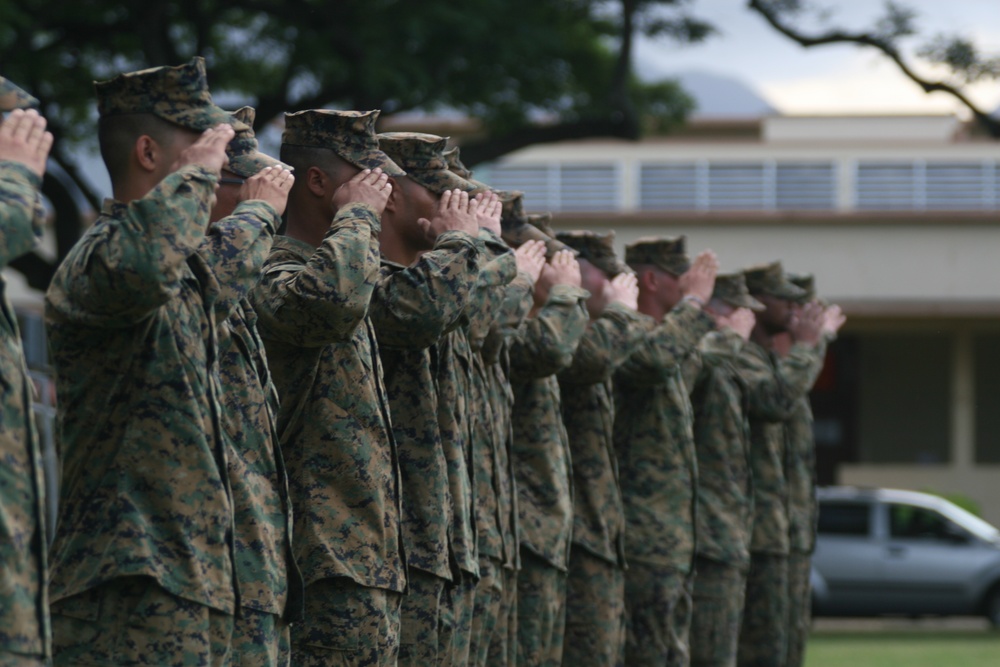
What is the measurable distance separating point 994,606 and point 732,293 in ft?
32.6

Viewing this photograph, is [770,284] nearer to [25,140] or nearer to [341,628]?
[341,628]

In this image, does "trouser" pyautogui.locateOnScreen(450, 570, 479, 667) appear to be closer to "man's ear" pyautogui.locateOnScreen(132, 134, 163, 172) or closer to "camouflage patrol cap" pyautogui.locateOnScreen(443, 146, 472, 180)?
"camouflage patrol cap" pyautogui.locateOnScreen(443, 146, 472, 180)

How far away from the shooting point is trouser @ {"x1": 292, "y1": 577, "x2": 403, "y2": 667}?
15.0 feet

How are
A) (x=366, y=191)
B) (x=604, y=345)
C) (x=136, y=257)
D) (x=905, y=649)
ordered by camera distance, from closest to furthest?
(x=136, y=257), (x=366, y=191), (x=604, y=345), (x=905, y=649)

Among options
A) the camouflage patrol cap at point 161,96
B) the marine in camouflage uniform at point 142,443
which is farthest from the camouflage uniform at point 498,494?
the marine in camouflage uniform at point 142,443

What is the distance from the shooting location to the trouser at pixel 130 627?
367cm

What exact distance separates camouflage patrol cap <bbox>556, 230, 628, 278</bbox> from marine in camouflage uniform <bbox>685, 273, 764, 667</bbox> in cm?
103

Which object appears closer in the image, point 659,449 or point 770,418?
point 659,449

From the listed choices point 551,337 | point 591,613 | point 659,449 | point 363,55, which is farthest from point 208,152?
point 363,55

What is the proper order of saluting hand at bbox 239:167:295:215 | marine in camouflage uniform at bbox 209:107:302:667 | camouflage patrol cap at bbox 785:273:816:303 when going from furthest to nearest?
camouflage patrol cap at bbox 785:273:816:303
saluting hand at bbox 239:167:295:215
marine in camouflage uniform at bbox 209:107:302:667

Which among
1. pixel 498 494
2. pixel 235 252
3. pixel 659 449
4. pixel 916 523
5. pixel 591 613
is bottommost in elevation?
pixel 916 523

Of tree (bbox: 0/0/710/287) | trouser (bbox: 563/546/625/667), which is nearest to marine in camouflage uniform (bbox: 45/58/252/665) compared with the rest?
trouser (bbox: 563/546/625/667)

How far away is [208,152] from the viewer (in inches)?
157

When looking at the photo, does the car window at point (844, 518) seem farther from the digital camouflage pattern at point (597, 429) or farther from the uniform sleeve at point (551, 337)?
the uniform sleeve at point (551, 337)
